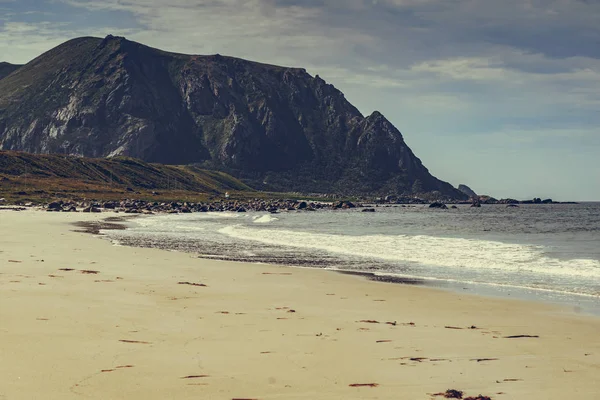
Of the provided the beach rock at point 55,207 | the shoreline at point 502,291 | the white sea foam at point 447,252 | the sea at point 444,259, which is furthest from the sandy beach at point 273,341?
the beach rock at point 55,207

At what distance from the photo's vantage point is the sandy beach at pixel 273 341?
1037 centimetres

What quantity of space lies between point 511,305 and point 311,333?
8438 mm

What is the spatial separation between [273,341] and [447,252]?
28049mm

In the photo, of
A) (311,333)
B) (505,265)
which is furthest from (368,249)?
(311,333)

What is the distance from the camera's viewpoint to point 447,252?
40.2 m

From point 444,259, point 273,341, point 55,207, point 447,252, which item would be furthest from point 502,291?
point 55,207

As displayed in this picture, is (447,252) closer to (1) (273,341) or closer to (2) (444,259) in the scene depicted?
(2) (444,259)

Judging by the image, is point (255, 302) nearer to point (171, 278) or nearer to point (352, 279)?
point (171, 278)

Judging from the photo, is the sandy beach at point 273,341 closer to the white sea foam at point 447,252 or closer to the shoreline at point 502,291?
the shoreline at point 502,291

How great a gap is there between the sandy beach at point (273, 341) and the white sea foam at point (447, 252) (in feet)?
33.7

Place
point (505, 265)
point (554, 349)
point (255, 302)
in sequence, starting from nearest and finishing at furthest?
point (554, 349)
point (255, 302)
point (505, 265)

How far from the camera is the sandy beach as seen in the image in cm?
1037

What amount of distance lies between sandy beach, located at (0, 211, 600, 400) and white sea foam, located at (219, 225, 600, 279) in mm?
10262

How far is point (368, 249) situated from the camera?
141 ft
